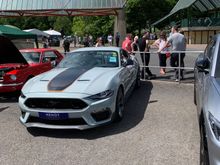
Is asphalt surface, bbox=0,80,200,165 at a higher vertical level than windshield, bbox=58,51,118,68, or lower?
lower

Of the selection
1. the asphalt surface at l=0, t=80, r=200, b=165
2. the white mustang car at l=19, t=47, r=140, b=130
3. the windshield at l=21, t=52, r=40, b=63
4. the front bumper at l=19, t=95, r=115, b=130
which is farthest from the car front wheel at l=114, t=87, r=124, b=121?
the windshield at l=21, t=52, r=40, b=63

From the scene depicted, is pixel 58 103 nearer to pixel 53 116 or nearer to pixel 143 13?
pixel 53 116

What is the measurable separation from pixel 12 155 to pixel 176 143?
2511 millimetres

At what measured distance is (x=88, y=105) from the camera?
20.6 feet

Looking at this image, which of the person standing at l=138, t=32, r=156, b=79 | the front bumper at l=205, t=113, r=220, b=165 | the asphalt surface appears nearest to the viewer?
the front bumper at l=205, t=113, r=220, b=165

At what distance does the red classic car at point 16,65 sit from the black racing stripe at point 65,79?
196 centimetres

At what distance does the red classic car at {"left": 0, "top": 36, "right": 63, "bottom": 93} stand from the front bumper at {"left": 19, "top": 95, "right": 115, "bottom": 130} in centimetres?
306

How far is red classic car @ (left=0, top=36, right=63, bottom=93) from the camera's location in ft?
31.1

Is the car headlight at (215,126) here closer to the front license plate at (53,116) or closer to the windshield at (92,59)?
the front license plate at (53,116)

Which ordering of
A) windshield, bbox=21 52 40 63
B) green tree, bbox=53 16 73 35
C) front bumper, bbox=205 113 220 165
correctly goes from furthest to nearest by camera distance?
green tree, bbox=53 16 73 35
windshield, bbox=21 52 40 63
front bumper, bbox=205 113 220 165

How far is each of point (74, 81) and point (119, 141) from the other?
4.86 feet

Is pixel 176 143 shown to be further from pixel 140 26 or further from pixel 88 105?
pixel 140 26

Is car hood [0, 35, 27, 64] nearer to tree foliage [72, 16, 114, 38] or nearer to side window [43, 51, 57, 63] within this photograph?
side window [43, 51, 57, 63]

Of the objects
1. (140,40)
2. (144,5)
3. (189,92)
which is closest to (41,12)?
(140,40)
